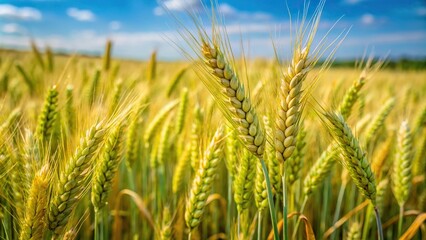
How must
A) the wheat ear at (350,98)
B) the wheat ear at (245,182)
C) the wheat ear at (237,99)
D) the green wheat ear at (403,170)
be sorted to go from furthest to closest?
the wheat ear at (350,98) → the green wheat ear at (403,170) → the wheat ear at (245,182) → the wheat ear at (237,99)

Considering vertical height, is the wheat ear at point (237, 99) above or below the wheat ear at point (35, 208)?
above

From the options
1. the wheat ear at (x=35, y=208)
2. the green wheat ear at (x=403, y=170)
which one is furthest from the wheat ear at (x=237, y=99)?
the green wheat ear at (x=403, y=170)

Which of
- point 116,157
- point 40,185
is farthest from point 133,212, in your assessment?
point 40,185

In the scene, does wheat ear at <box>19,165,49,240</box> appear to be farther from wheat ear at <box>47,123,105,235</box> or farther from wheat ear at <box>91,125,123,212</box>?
wheat ear at <box>91,125,123,212</box>

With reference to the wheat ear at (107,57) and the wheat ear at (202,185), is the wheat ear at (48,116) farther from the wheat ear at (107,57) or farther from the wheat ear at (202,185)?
the wheat ear at (107,57)

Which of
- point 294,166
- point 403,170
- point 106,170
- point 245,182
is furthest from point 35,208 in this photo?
point 403,170

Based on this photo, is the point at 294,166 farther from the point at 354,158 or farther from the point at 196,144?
the point at 196,144

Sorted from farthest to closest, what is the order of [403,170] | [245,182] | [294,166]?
1. [403,170]
2. [294,166]
3. [245,182]

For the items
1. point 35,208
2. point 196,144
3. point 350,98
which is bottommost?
point 35,208

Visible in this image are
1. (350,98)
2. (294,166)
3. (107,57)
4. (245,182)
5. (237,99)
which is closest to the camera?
(237,99)

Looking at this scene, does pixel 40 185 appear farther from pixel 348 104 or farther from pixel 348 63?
pixel 348 63

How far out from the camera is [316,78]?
1300mm

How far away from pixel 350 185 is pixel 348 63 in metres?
47.7

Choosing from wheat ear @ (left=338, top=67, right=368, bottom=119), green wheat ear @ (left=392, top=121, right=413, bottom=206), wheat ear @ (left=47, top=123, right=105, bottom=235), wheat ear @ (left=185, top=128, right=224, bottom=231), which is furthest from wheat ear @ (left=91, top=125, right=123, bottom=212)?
green wheat ear @ (left=392, top=121, right=413, bottom=206)
